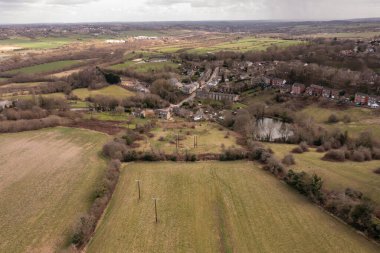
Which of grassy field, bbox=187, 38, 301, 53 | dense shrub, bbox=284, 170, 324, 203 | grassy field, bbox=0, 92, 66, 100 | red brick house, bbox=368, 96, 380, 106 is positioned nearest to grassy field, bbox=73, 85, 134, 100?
grassy field, bbox=0, 92, 66, 100

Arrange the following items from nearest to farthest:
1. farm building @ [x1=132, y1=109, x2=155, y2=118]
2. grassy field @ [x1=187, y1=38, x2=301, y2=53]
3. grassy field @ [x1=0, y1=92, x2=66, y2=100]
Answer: farm building @ [x1=132, y1=109, x2=155, y2=118] → grassy field @ [x1=0, y1=92, x2=66, y2=100] → grassy field @ [x1=187, y1=38, x2=301, y2=53]

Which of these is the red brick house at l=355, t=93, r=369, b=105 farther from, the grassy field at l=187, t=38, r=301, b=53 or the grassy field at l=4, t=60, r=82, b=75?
the grassy field at l=4, t=60, r=82, b=75

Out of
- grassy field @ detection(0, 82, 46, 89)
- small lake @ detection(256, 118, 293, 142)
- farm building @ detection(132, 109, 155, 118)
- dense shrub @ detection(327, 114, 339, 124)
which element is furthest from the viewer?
grassy field @ detection(0, 82, 46, 89)

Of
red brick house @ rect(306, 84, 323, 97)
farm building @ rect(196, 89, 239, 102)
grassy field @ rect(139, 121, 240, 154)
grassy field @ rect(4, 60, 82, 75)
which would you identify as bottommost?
grassy field @ rect(139, 121, 240, 154)

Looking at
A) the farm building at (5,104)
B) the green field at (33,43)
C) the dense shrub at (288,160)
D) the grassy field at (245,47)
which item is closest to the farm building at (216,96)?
the dense shrub at (288,160)

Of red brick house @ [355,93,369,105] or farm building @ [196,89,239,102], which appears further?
farm building @ [196,89,239,102]

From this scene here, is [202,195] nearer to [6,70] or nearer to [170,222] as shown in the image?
[170,222]

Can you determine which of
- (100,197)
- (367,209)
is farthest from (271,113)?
(100,197)
